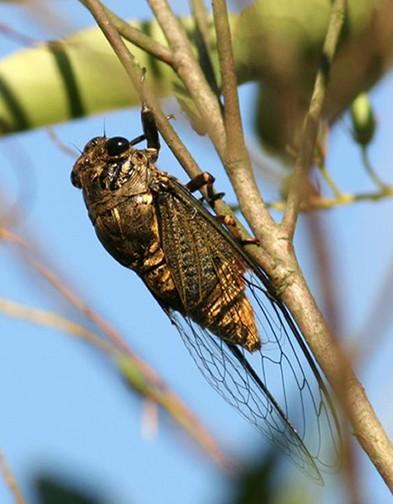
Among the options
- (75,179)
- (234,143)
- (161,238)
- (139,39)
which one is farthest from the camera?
(75,179)

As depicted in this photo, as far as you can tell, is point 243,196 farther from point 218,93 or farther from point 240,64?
point 240,64

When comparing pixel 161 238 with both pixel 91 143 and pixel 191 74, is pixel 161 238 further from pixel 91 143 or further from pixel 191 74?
pixel 191 74

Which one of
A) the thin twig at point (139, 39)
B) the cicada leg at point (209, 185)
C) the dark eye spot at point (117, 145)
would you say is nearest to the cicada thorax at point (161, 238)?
the dark eye spot at point (117, 145)

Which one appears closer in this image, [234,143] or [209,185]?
[234,143]

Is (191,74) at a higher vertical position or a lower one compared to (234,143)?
higher

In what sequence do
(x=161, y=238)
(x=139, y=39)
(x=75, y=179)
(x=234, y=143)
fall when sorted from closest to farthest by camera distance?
(x=234, y=143) < (x=139, y=39) < (x=161, y=238) < (x=75, y=179)

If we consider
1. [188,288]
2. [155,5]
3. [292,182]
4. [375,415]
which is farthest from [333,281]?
[188,288]

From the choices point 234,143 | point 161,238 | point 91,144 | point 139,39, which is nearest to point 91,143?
point 91,144

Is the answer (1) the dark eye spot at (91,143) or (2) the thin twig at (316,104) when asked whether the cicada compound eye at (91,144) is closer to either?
(1) the dark eye spot at (91,143)
